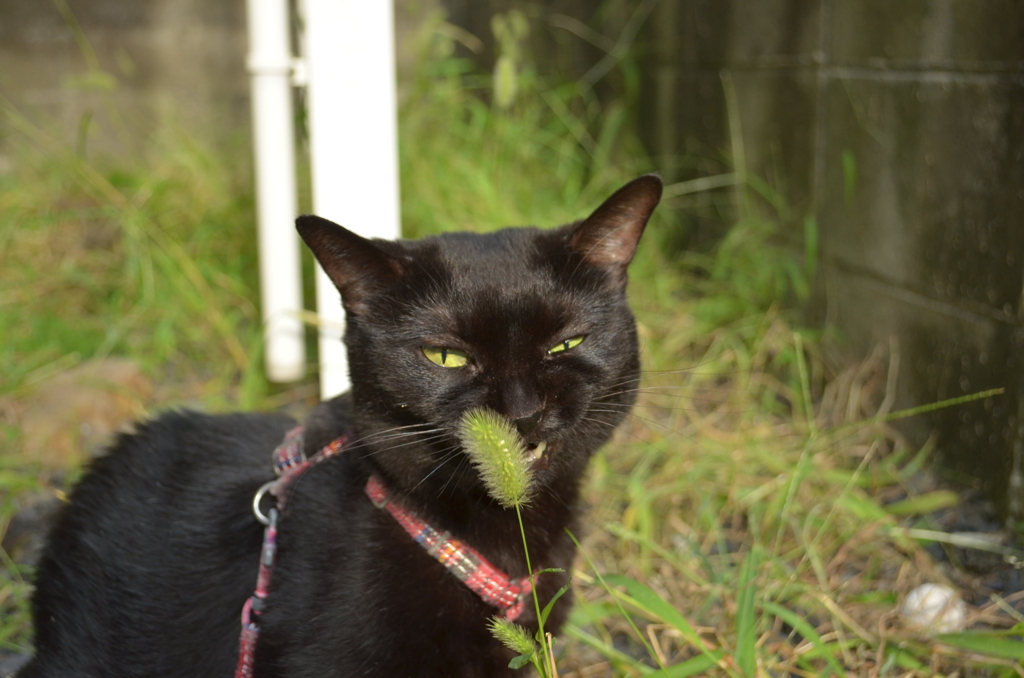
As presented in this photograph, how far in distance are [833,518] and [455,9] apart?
3.50 metres

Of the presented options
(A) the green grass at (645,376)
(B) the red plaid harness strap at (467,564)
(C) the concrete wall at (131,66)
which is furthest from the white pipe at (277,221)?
(C) the concrete wall at (131,66)

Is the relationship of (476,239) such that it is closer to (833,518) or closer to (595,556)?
(595,556)

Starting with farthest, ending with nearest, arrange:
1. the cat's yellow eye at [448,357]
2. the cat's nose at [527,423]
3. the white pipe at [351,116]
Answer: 1. the white pipe at [351,116]
2. the cat's yellow eye at [448,357]
3. the cat's nose at [527,423]

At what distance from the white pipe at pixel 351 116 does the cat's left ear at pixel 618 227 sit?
3.03 ft

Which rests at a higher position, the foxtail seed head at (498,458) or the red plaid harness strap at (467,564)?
the foxtail seed head at (498,458)

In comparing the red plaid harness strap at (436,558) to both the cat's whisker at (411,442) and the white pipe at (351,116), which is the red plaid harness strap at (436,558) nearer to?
the cat's whisker at (411,442)

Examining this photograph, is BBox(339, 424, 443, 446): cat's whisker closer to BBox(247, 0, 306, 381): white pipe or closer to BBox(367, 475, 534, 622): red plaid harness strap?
BBox(367, 475, 534, 622): red plaid harness strap

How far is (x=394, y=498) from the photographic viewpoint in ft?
3.96

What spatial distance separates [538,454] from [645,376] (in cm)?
97

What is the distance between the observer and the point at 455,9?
4.44 metres

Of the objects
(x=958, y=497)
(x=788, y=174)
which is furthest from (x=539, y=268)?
(x=788, y=174)

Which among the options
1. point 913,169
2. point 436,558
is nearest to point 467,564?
point 436,558

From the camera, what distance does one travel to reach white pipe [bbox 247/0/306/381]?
7.96 feet

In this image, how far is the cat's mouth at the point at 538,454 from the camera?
3.72ft
